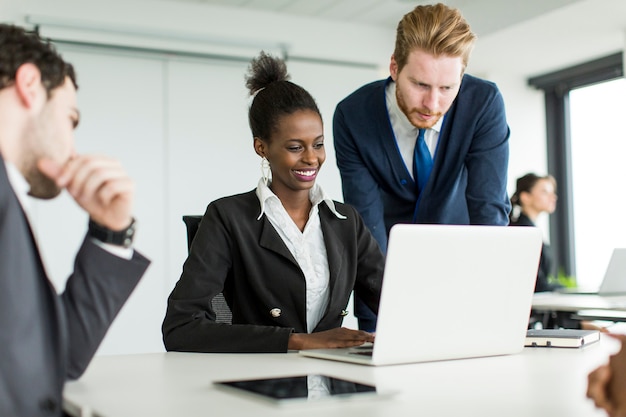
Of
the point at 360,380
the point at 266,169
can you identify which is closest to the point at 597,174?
the point at 266,169

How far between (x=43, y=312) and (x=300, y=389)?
388 mm

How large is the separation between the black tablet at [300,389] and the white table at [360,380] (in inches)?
0.5

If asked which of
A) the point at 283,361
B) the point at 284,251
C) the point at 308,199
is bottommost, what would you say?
the point at 283,361

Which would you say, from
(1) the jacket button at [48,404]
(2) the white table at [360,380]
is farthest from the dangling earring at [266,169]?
(1) the jacket button at [48,404]

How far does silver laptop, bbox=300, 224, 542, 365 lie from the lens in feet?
4.37

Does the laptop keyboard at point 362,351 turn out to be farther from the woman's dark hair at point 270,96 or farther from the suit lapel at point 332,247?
the woman's dark hair at point 270,96

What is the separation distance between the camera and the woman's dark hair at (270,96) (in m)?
2.13

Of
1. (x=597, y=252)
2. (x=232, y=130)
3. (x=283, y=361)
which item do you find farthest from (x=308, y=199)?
(x=597, y=252)

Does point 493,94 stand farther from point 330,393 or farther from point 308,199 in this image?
point 330,393

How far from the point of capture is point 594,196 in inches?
259

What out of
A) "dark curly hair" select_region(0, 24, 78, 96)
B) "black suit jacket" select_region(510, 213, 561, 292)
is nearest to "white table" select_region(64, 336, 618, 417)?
"dark curly hair" select_region(0, 24, 78, 96)

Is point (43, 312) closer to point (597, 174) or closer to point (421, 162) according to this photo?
point (421, 162)

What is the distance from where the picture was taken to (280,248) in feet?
6.30

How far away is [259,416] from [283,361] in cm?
52
